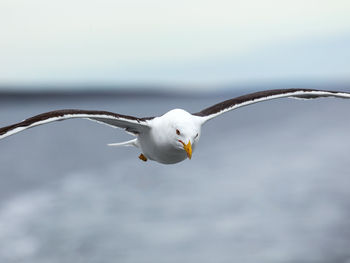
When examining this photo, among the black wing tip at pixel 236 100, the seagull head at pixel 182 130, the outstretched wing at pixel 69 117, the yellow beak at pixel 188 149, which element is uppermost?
the black wing tip at pixel 236 100

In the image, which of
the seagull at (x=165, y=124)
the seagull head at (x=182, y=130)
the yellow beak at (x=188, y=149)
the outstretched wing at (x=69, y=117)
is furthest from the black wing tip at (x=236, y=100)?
the outstretched wing at (x=69, y=117)

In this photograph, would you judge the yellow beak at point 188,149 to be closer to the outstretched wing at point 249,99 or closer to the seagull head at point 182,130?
the seagull head at point 182,130

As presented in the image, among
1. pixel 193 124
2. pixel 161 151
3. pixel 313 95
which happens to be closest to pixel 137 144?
pixel 161 151

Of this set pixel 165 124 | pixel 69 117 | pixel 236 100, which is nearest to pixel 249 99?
pixel 236 100

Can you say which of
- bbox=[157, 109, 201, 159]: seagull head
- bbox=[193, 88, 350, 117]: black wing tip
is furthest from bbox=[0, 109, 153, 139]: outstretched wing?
bbox=[193, 88, 350, 117]: black wing tip

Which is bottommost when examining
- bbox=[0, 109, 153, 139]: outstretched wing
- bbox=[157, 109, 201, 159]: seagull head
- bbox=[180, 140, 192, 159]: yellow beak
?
bbox=[180, 140, 192, 159]: yellow beak

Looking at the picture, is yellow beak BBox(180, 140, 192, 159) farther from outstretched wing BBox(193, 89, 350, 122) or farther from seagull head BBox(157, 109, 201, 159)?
outstretched wing BBox(193, 89, 350, 122)

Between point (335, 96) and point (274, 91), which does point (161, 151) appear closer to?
point (274, 91)

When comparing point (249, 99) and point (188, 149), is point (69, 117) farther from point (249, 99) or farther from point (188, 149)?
point (249, 99)
